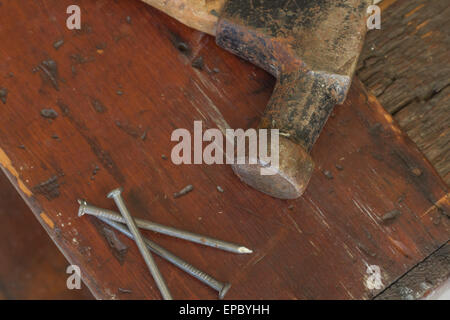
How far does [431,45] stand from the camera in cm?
106

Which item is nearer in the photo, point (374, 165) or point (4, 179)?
point (374, 165)

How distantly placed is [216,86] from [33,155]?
46 centimetres

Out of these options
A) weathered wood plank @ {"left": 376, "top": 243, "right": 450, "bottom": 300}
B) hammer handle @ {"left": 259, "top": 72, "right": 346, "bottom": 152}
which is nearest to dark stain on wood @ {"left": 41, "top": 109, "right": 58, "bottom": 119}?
hammer handle @ {"left": 259, "top": 72, "right": 346, "bottom": 152}

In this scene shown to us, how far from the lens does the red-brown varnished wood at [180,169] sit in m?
0.99

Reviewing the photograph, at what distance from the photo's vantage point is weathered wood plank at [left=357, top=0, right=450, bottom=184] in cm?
104

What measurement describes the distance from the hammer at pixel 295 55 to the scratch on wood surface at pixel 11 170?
0.48 metres

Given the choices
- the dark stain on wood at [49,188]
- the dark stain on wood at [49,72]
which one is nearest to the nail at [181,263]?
the dark stain on wood at [49,188]

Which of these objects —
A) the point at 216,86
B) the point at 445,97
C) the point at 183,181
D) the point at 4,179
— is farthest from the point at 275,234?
the point at 4,179

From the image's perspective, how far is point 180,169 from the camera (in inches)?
40.4

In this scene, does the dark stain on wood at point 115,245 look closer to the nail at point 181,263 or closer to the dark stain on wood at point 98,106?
the nail at point 181,263

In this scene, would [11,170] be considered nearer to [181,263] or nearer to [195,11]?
[181,263]

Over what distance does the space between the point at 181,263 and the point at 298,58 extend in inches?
20.1

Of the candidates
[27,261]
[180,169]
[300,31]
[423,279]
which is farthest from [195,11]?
[27,261]
